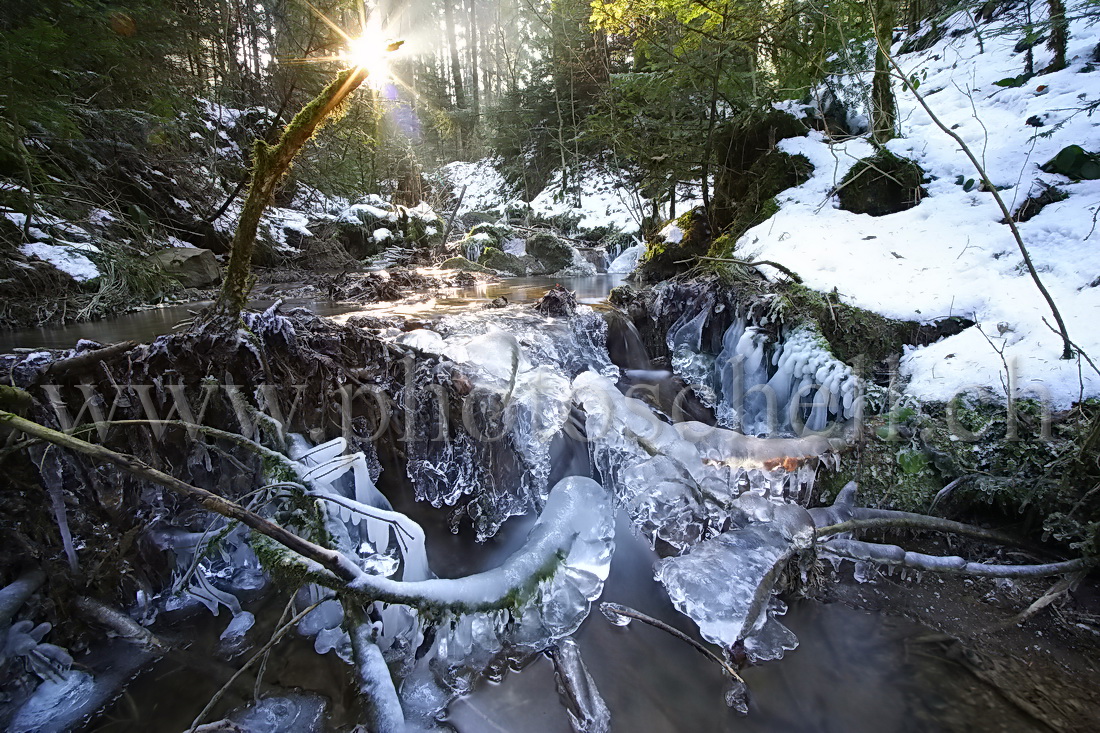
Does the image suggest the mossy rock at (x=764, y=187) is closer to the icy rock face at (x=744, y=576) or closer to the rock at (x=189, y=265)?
the icy rock face at (x=744, y=576)

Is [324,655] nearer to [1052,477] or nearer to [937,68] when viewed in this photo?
[1052,477]

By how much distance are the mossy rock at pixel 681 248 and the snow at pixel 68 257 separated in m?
7.66

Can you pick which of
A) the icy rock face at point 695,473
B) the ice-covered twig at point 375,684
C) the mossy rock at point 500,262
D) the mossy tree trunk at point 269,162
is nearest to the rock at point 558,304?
the icy rock face at point 695,473

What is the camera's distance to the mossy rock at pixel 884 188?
4910 millimetres

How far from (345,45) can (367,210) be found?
228 inches

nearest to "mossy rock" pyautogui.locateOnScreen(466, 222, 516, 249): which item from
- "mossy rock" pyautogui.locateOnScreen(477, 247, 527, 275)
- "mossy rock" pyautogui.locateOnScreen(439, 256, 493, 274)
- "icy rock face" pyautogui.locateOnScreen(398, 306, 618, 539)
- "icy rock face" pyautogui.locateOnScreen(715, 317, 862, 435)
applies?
"mossy rock" pyautogui.locateOnScreen(477, 247, 527, 275)

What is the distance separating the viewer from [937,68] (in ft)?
25.3

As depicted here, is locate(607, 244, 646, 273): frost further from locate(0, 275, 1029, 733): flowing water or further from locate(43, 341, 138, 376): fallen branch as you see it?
locate(43, 341, 138, 376): fallen branch

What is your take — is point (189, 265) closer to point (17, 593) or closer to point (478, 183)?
point (17, 593)

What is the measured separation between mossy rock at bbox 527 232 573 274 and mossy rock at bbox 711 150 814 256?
267 inches

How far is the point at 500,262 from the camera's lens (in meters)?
12.2

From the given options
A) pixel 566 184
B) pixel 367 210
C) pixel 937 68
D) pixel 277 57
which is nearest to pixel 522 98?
pixel 566 184

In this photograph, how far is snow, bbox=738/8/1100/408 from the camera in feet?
9.36

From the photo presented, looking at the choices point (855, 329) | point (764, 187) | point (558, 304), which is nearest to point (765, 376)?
point (855, 329)
